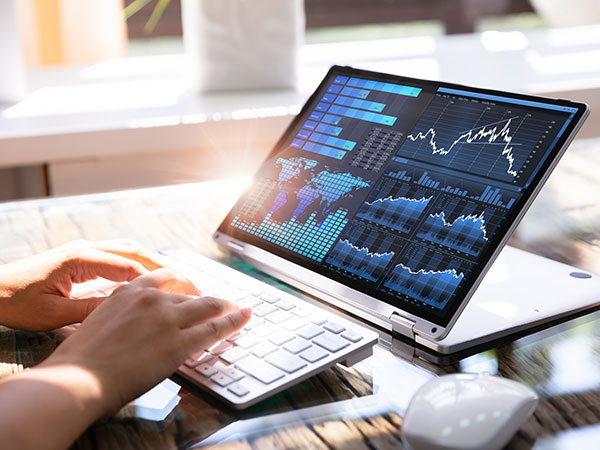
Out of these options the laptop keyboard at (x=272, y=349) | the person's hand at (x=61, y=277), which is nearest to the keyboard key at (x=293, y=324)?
the laptop keyboard at (x=272, y=349)

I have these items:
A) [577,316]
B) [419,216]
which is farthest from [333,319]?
[577,316]

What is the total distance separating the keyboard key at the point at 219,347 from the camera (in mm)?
651

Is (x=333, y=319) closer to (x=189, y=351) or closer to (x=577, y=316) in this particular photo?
(x=189, y=351)

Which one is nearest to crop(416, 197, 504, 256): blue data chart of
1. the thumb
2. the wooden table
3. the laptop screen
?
the laptop screen

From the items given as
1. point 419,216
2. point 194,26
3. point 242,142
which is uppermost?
point 194,26

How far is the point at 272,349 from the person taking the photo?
2.12 ft

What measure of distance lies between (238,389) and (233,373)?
0.02 metres

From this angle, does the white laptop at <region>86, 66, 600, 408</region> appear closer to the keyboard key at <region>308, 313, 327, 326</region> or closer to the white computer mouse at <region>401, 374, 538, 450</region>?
the keyboard key at <region>308, 313, 327, 326</region>

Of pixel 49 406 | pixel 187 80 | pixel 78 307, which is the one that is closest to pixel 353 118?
pixel 78 307

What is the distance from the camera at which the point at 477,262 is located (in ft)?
2.21

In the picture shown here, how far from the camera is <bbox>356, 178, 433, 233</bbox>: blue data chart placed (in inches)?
29.5

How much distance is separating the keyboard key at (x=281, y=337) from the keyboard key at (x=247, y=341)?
14 millimetres

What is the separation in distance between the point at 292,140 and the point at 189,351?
402 mm

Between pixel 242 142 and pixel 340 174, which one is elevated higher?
pixel 340 174
